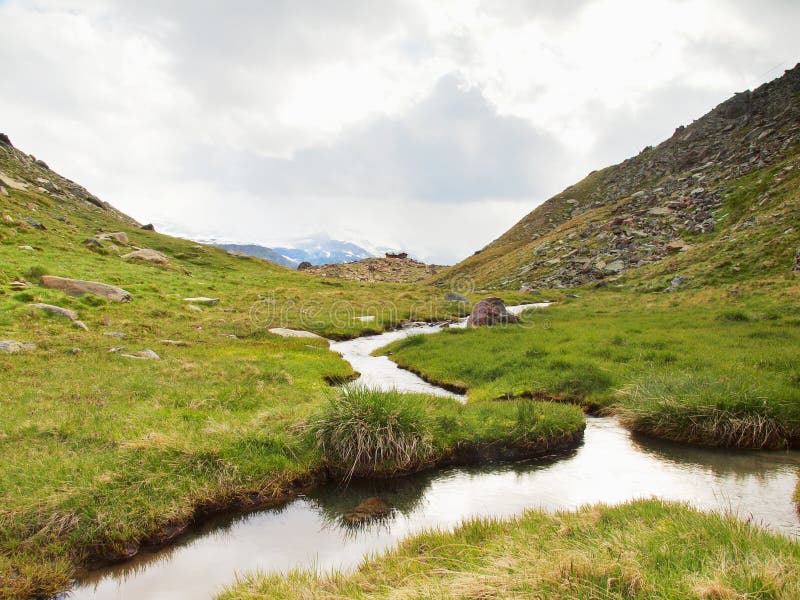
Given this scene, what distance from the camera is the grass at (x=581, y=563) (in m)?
5.09

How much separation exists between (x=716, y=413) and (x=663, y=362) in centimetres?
615

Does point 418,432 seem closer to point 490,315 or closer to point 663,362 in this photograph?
point 663,362

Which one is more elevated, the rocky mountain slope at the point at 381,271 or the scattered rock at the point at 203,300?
the rocky mountain slope at the point at 381,271

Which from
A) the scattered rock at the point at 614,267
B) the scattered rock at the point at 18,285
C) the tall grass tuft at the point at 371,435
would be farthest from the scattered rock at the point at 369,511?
the scattered rock at the point at 614,267

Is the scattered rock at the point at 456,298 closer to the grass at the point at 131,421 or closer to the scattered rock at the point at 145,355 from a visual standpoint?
the grass at the point at 131,421

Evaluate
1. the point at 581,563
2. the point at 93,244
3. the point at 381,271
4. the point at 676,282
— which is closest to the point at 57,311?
the point at 581,563

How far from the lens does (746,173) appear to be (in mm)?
58000

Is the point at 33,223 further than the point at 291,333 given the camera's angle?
Yes

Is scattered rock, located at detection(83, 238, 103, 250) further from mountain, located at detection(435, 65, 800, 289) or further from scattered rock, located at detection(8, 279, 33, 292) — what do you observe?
mountain, located at detection(435, 65, 800, 289)

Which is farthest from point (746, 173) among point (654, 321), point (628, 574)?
point (628, 574)

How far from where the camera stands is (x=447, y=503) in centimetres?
1048

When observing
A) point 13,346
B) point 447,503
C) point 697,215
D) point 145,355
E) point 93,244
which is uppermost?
point 697,215

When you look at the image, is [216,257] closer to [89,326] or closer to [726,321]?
[89,326]

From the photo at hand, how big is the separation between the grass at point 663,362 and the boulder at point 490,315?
1.94 m
